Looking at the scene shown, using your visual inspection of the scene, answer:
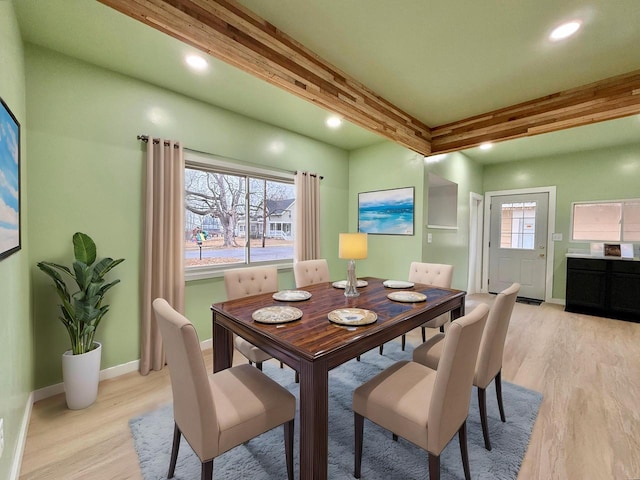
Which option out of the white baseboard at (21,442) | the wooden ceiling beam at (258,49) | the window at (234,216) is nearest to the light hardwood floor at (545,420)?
the white baseboard at (21,442)

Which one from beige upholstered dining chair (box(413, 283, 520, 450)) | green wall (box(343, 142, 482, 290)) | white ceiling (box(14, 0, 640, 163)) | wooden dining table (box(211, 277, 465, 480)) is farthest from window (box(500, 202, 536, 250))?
beige upholstered dining chair (box(413, 283, 520, 450))

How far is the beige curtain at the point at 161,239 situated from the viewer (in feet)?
8.28

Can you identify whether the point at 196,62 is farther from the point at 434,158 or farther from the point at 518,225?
the point at 518,225

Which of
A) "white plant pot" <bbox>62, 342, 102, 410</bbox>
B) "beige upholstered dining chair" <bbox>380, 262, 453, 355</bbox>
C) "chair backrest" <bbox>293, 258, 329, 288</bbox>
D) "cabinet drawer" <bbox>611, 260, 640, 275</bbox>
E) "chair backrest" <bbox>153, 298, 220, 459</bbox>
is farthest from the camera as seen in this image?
"cabinet drawer" <bbox>611, 260, 640, 275</bbox>

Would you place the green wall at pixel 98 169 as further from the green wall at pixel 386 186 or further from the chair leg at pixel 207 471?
the green wall at pixel 386 186

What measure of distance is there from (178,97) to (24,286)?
2.02m

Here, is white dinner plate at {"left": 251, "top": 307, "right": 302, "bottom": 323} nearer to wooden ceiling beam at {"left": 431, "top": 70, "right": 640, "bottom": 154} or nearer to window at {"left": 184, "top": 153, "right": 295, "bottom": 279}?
window at {"left": 184, "top": 153, "right": 295, "bottom": 279}

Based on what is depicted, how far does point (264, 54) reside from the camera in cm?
188

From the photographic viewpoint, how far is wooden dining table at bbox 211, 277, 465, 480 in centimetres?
117

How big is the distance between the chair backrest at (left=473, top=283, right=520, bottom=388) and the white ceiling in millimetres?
1728

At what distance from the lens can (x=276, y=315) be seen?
5.49 ft

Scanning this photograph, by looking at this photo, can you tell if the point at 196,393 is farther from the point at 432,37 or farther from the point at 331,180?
the point at 331,180

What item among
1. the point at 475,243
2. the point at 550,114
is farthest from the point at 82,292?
the point at 475,243

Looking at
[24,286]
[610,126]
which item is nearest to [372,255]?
A: [610,126]
